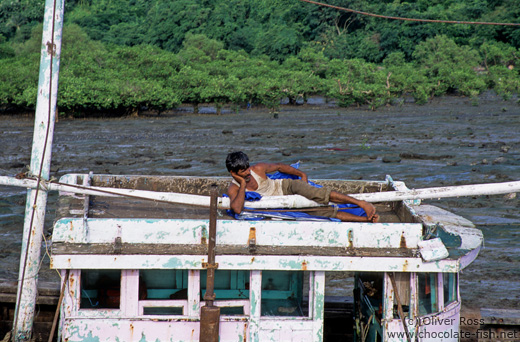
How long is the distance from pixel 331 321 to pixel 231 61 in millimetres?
41631

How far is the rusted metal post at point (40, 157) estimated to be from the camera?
6605mm

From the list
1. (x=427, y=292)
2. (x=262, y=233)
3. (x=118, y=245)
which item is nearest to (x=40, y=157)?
(x=118, y=245)

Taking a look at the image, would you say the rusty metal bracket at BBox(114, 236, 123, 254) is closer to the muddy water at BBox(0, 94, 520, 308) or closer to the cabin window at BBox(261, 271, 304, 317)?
the cabin window at BBox(261, 271, 304, 317)

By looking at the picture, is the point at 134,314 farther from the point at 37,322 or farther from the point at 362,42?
the point at 362,42

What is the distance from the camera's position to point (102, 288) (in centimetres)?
600

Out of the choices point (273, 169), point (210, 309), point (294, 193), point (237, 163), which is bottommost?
point (210, 309)

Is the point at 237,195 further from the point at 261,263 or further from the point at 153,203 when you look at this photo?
the point at 153,203

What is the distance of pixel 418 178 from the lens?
19.3m

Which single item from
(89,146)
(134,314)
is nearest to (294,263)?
(134,314)

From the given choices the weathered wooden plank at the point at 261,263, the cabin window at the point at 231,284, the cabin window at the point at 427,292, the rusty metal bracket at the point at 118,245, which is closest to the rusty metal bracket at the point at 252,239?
the weathered wooden plank at the point at 261,263

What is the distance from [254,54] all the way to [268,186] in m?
49.5

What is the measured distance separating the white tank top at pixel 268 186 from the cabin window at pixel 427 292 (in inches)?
67.6

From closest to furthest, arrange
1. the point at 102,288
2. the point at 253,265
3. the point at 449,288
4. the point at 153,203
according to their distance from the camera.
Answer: the point at 253,265, the point at 449,288, the point at 102,288, the point at 153,203

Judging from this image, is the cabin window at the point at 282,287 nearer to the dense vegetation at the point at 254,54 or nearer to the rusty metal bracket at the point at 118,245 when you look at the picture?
the rusty metal bracket at the point at 118,245
